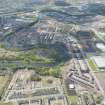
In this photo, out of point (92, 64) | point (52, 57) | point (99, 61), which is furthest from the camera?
point (52, 57)

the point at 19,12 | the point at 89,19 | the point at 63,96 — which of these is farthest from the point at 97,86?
the point at 19,12

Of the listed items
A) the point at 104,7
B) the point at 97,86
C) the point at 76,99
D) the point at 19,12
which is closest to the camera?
the point at 76,99

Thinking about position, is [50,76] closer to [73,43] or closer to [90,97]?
[90,97]

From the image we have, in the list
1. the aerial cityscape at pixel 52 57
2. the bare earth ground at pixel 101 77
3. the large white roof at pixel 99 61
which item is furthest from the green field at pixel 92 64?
the bare earth ground at pixel 101 77

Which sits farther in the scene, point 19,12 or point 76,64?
point 19,12

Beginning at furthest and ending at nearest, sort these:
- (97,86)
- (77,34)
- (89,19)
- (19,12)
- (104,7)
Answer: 1. (104,7)
2. (19,12)
3. (89,19)
4. (77,34)
5. (97,86)

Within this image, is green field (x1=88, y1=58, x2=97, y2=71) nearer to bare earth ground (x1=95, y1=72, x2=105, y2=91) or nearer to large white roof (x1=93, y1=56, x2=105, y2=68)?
large white roof (x1=93, y1=56, x2=105, y2=68)

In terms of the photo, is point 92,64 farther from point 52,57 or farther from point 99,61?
point 52,57

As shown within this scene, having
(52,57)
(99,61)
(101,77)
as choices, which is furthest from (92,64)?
(52,57)
